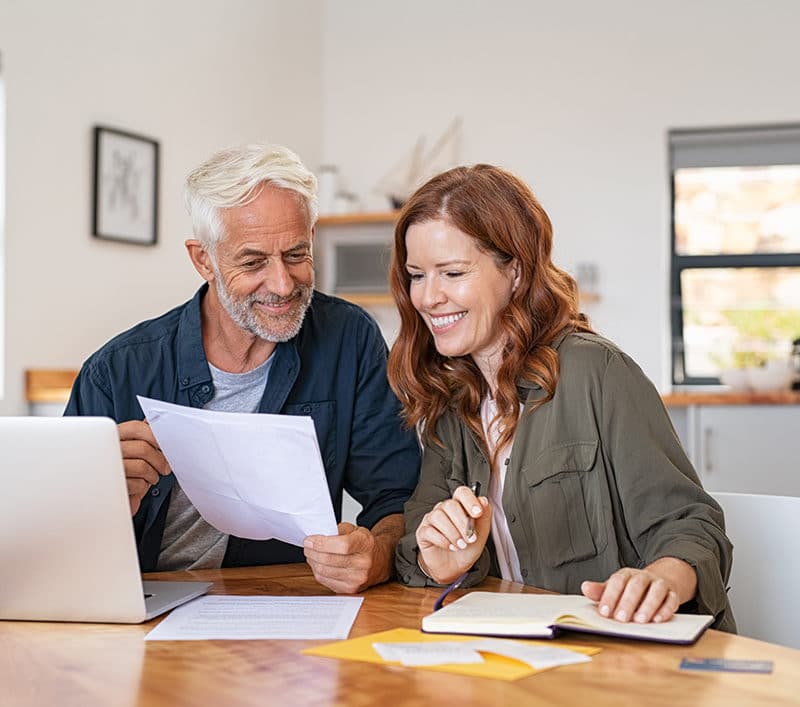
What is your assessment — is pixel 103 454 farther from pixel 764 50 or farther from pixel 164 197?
pixel 764 50

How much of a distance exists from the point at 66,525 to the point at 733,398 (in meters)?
3.50

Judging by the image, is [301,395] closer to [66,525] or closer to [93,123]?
[66,525]

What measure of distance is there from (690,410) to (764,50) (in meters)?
1.77

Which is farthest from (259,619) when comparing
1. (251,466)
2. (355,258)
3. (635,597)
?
(355,258)

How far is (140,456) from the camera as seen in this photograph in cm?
170

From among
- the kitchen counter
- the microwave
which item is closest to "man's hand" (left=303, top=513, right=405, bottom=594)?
the kitchen counter

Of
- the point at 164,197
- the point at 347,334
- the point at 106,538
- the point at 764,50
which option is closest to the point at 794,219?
the point at 764,50

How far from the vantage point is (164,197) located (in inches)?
179

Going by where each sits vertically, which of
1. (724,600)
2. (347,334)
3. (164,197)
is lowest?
(724,600)

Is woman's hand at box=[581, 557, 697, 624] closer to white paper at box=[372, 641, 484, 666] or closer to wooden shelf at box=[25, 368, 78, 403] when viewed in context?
white paper at box=[372, 641, 484, 666]

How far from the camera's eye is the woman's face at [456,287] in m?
1.87

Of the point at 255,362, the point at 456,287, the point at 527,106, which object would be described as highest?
the point at 527,106

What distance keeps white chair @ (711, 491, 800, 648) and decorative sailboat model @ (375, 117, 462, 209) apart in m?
3.79

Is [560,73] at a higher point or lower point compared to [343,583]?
higher
